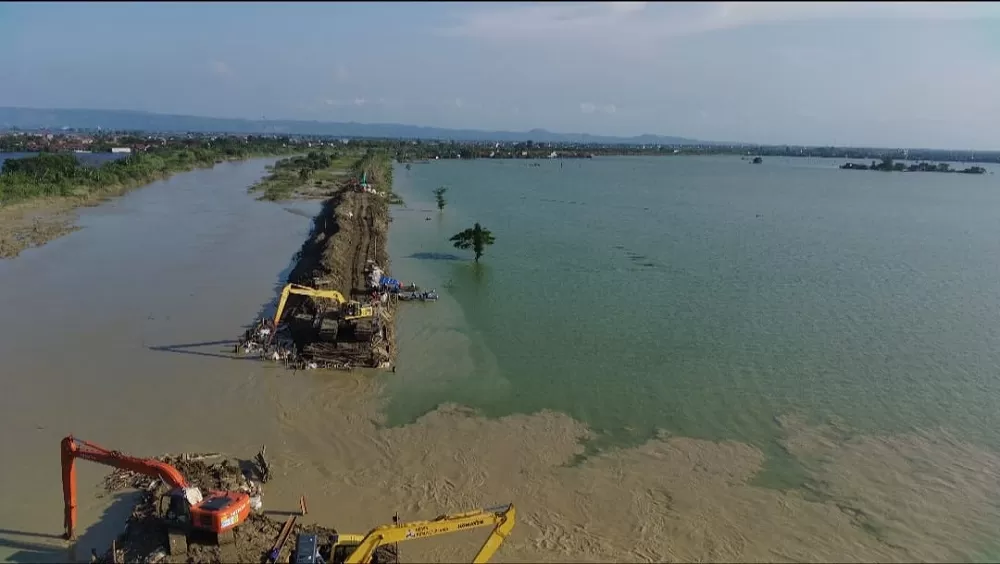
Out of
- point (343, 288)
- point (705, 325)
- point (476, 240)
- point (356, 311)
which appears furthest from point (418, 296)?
point (705, 325)

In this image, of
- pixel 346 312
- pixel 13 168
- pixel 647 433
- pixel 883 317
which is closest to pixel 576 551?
pixel 647 433

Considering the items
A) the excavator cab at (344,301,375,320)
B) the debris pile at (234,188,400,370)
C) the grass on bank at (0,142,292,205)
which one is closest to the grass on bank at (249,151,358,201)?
the grass on bank at (0,142,292,205)

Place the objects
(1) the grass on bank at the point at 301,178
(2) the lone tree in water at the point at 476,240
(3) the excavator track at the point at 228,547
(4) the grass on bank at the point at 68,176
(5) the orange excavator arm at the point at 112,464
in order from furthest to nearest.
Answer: (1) the grass on bank at the point at 301,178, (4) the grass on bank at the point at 68,176, (2) the lone tree in water at the point at 476,240, (5) the orange excavator arm at the point at 112,464, (3) the excavator track at the point at 228,547

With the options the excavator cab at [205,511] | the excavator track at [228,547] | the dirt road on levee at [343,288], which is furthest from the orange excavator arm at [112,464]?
the dirt road on levee at [343,288]

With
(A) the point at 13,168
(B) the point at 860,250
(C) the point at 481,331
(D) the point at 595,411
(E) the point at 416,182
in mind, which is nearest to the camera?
(D) the point at 595,411

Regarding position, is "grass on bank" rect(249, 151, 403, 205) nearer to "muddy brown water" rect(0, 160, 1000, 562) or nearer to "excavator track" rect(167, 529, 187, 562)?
"muddy brown water" rect(0, 160, 1000, 562)

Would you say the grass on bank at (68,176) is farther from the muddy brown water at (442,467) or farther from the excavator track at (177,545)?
the excavator track at (177,545)

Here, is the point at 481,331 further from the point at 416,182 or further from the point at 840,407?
the point at 416,182
